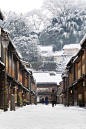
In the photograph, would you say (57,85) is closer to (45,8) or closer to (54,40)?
(54,40)

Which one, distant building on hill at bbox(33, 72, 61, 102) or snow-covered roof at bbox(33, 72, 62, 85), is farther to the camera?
snow-covered roof at bbox(33, 72, 62, 85)

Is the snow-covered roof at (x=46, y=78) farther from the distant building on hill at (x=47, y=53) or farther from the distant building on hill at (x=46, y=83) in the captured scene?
the distant building on hill at (x=47, y=53)

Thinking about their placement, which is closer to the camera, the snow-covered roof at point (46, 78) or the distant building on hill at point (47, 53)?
the snow-covered roof at point (46, 78)

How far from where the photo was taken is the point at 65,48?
130625 mm

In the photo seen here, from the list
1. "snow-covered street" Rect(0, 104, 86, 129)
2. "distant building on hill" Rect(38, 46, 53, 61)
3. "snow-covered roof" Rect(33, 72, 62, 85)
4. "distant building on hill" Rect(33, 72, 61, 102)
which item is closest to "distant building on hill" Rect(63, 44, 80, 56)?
"distant building on hill" Rect(38, 46, 53, 61)

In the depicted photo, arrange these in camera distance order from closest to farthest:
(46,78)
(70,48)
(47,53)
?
(46,78), (70,48), (47,53)

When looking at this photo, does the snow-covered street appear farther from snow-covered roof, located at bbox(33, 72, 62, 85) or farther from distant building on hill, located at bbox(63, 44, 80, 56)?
distant building on hill, located at bbox(63, 44, 80, 56)

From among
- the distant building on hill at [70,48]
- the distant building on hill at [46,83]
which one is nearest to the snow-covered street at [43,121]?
the distant building on hill at [46,83]

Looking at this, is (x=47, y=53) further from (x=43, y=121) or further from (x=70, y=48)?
(x=43, y=121)

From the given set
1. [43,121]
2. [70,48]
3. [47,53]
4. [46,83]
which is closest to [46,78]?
[46,83]

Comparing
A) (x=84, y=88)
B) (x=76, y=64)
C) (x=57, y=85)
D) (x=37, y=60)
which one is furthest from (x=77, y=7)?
(x=84, y=88)

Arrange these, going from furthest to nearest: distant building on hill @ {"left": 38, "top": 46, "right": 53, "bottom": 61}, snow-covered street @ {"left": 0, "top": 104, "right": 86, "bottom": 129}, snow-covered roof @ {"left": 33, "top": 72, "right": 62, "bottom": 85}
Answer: distant building on hill @ {"left": 38, "top": 46, "right": 53, "bottom": 61}, snow-covered roof @ {"left": 33, "top": 72, "right": 62, "bottom": 85}, snow-covered street @ {"left": 0, "top": 104, "right": 86, "bottom": 129}

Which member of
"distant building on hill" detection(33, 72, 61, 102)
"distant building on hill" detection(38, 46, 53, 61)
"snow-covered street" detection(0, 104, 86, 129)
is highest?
"distant building on hill" detection(38, 46, 53, 61)

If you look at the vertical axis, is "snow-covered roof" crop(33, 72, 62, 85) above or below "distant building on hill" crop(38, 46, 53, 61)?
below
